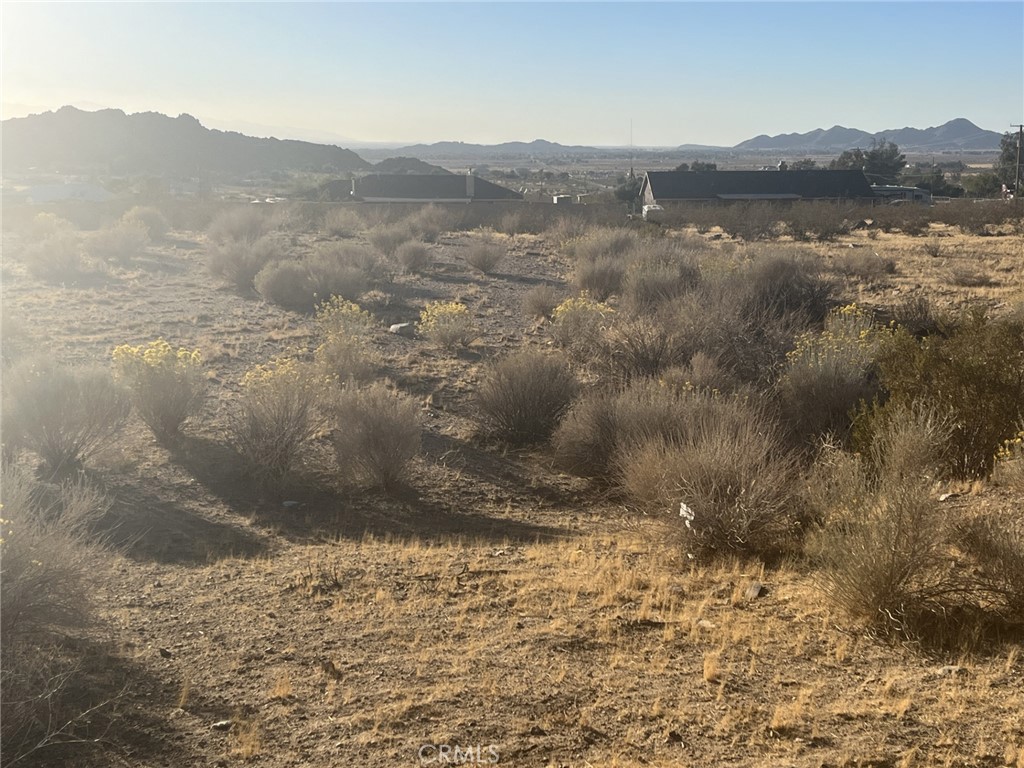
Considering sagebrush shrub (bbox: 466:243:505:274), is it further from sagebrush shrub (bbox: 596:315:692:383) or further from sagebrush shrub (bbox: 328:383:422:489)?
sagebrush shrub (bbox: 328:383:422:489)

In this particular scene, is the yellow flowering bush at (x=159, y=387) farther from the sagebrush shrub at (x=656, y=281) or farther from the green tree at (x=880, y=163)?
the green tree at (x=880, y=163)

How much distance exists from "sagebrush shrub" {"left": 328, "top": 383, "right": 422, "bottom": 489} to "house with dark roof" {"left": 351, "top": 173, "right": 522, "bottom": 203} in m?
50.1

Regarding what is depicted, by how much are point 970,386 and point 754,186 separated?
55.1 metres

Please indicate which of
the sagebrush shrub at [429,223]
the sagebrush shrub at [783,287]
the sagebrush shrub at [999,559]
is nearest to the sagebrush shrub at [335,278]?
the sagebrush shrub at [783,287]

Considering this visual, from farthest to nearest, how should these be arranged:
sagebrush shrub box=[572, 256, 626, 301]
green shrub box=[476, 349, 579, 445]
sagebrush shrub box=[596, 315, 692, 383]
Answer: sagebrush shrub box=[572, 256, 626, 301] → sagebrush shrub box=[596, 315, 692, 383] → green shrub box=[476, 349, 579, 445]

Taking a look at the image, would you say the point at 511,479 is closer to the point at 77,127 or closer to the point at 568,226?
the point at 568,226

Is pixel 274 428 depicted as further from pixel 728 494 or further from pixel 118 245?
pixel 118 245

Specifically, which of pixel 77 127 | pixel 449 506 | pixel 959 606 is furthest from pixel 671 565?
pixel 77 127

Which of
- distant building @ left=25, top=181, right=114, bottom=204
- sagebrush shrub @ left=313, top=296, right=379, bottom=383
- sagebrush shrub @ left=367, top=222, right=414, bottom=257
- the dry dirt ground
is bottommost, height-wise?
the dry dirt ground

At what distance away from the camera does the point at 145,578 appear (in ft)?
26.2

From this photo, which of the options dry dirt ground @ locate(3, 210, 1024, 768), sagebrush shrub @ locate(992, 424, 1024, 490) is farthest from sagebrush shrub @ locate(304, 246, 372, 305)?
sagebrush shrub @ locate(992, 424, 1024, 490)

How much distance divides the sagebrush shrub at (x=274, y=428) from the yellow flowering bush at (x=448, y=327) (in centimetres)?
679

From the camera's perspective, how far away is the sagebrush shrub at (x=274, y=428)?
37.3 feet

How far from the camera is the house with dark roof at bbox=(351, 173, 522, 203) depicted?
61.2 meters
